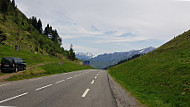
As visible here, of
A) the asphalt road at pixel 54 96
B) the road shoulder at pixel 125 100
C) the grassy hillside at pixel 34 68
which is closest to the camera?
the asphalt road at pixel 54 96

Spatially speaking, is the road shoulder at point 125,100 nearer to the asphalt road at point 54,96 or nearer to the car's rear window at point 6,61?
the asphalt road at point 54,96

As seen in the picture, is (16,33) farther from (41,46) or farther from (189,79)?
(189,79)

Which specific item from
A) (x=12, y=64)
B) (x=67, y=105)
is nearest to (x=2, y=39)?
(x=12, y=64)

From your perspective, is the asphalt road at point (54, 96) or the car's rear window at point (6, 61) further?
the car's rear window at point (6, 61)

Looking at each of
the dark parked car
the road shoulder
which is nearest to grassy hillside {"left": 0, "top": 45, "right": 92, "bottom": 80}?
the dark parked car

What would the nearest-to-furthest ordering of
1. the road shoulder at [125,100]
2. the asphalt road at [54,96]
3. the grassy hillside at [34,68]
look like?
the asphalt road at [54,96], the road shoulder at [125,100], the grassy hillside at [34,68]

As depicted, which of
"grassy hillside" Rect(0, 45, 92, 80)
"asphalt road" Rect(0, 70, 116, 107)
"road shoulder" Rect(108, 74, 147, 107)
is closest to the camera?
"asphalt road" Rect(0, 70, 116, 107)

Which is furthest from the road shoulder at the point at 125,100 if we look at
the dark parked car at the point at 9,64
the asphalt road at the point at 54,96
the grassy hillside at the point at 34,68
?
the dark parked car at the point at 9,64

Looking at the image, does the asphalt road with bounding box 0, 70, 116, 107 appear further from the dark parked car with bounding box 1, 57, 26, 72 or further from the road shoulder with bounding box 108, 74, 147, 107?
the dark parked car with bounding box 1, 57, 26, 72

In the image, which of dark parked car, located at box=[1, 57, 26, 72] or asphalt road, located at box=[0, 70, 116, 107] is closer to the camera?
asphalt road, located at box=[0, 70, 116, 107]

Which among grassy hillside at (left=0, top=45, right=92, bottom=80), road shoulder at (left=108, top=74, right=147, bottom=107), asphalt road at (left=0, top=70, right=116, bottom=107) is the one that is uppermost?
grassy hillside at (left=0, top=45, right=92, bottom=80)

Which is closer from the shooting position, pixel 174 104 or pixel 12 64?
pixel 174 104

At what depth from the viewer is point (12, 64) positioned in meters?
20.0

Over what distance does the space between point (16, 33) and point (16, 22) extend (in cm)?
1841
